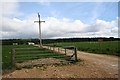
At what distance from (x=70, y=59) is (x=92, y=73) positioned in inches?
208

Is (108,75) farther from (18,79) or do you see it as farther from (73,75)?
(18,79)

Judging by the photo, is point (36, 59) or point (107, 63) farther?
point (36, 59)

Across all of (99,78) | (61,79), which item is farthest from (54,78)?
(99,78)

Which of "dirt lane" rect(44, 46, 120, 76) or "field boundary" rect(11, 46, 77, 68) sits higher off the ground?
"field boundary" rect(11, 46, 77, 68)

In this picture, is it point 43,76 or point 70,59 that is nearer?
point 43,76

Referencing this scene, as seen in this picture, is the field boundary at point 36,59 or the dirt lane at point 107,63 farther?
A: the field boundary at point 36,59

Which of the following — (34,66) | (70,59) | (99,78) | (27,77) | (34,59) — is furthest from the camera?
(34,59)

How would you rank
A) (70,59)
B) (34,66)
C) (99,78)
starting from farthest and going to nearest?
(70,59) < (34,66) < (99,78)

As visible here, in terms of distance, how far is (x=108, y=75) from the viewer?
433 inches

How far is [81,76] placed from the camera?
36.1ft

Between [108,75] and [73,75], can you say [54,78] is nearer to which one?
[73,75]

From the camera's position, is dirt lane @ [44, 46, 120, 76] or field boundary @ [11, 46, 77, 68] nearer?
dirt lane @ [44, 46, 120, 76]

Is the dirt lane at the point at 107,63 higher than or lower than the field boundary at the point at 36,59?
lower

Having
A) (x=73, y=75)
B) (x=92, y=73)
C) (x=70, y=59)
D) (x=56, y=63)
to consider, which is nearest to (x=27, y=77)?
(x=73, y=75)
